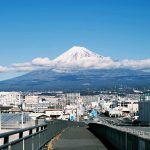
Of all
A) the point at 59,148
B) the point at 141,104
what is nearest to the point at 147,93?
the point at 141,104

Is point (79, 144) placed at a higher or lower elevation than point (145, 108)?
lower

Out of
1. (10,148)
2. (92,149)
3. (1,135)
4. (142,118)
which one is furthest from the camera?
(142,118)

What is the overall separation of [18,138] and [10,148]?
2250 mm

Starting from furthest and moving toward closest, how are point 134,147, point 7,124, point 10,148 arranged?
point 7,124 → point 134,147 → point 10,148

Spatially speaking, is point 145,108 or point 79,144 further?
point 145,108

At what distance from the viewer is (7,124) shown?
10000cm

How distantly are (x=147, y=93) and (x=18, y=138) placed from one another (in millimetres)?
135070

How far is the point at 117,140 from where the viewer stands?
26406mm

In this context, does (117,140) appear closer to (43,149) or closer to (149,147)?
(43,149)

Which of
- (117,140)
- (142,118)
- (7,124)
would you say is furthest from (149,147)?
(142,118)

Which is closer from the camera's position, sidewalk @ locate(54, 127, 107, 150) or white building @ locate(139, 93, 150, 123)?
sidewalk @ locate(54, 127, 107, 150)

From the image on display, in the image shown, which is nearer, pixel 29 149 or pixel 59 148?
pixel 29 149

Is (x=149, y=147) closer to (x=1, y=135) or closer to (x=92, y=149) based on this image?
(x=1, y=135)

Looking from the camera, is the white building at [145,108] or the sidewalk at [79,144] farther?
the white building at [145,108]
